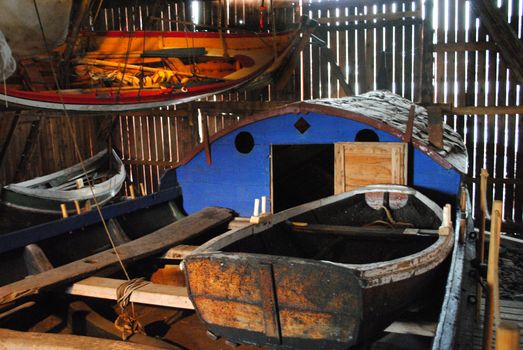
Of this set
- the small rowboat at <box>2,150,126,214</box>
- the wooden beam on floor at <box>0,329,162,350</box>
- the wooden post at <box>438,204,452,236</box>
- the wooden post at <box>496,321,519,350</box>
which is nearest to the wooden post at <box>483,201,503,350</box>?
the wooden post at <box>438,204,452,236</box>

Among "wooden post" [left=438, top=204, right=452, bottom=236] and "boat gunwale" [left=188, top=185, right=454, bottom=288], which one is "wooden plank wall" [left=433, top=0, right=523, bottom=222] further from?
"wooden post" [left=438, top=204, right=452, bottom=236]

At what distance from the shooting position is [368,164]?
246 inches

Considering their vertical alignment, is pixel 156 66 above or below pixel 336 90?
above

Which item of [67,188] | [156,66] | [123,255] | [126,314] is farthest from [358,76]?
[126,314]

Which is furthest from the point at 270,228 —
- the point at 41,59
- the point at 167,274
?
the point at 41,59

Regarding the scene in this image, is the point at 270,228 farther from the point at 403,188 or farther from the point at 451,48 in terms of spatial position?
the point at 451,48

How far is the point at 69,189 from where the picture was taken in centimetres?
1053

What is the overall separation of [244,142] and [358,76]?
4.57 m

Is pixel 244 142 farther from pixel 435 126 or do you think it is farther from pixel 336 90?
pixel 336 90

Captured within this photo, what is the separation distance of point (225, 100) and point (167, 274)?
722cm

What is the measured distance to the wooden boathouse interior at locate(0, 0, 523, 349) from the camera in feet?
28.7

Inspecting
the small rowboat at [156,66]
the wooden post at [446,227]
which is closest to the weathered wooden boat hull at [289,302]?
the wooden post at [446,227]

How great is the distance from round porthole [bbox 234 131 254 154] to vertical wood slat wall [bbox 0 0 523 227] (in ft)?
6.68

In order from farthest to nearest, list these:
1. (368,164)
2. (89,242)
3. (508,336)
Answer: (368,164) < (89,242) < (508,336)
